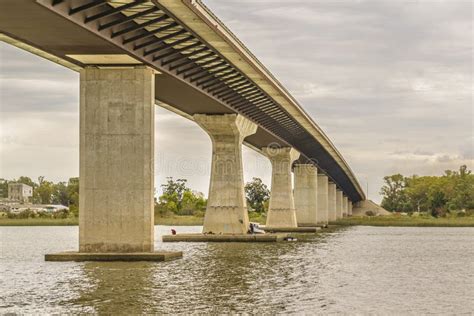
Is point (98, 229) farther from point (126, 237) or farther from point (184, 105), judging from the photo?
point (184, 105)

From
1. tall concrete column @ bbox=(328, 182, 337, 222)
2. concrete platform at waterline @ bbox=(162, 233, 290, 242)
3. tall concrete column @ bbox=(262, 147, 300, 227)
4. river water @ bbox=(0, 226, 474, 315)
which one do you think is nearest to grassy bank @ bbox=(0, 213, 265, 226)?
tall concrete column @ bbox=(328, 182, 337, 222)

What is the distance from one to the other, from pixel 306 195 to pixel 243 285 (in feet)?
300

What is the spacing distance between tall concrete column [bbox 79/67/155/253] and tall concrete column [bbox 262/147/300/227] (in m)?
60.5

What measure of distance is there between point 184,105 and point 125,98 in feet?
67.2

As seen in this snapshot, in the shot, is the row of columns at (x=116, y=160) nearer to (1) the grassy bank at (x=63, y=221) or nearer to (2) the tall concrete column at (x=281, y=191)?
(2) the tall concrete column at (x=281, y=191)

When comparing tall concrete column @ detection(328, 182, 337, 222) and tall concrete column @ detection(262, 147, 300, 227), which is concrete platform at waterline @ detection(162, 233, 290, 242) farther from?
tall concrete column @ detection(328, 182, 337, 222)

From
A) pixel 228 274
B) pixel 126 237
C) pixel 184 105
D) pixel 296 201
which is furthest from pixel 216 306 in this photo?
pixel 296 201

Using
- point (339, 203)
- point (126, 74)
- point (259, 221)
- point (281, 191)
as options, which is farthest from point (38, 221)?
point (126, 74)

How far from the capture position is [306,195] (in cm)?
12650

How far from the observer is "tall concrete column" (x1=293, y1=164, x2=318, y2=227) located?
409 feet

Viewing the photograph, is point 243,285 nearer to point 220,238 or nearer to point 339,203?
point 220,238

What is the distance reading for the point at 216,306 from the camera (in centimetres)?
2862

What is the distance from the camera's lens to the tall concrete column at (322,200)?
142500 mm

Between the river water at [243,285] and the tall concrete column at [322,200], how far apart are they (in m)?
88.2
